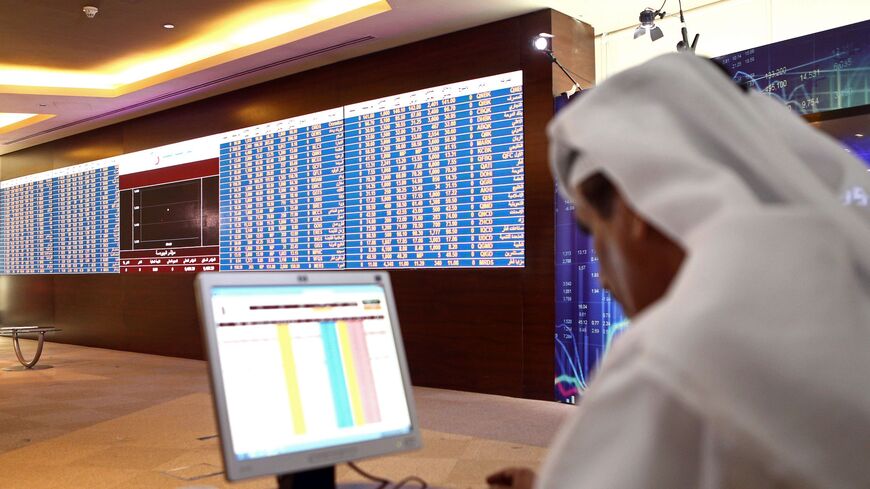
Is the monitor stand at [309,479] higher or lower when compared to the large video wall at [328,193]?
lower

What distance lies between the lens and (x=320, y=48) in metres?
6.27

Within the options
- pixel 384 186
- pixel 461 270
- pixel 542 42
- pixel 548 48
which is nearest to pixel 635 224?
pixel 542 42

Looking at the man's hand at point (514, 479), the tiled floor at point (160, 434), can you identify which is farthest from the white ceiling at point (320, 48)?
the man's hand at point (514, 479)

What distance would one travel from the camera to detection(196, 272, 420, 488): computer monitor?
1.15 metres

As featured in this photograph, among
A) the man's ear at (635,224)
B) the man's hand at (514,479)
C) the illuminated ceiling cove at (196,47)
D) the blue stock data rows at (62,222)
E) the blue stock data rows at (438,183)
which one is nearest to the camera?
the man's ear at (635,224)

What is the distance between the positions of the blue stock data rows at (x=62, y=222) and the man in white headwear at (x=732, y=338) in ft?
31.4

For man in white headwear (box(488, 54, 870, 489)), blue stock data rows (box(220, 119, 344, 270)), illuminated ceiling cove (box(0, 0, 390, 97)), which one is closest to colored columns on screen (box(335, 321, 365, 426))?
man in white headwear (box(488, 54, 870, 489))

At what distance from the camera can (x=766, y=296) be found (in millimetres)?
511

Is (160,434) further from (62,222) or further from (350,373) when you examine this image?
(62,222)

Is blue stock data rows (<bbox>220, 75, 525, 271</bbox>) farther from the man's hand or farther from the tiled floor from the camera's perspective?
the man's hand

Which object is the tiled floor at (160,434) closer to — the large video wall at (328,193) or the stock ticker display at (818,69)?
the large video wall at (328,193)

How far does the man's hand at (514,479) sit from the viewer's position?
3.34 feet

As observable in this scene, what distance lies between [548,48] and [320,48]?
2.15 meters

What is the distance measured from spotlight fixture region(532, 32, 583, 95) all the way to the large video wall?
12.5 inches
